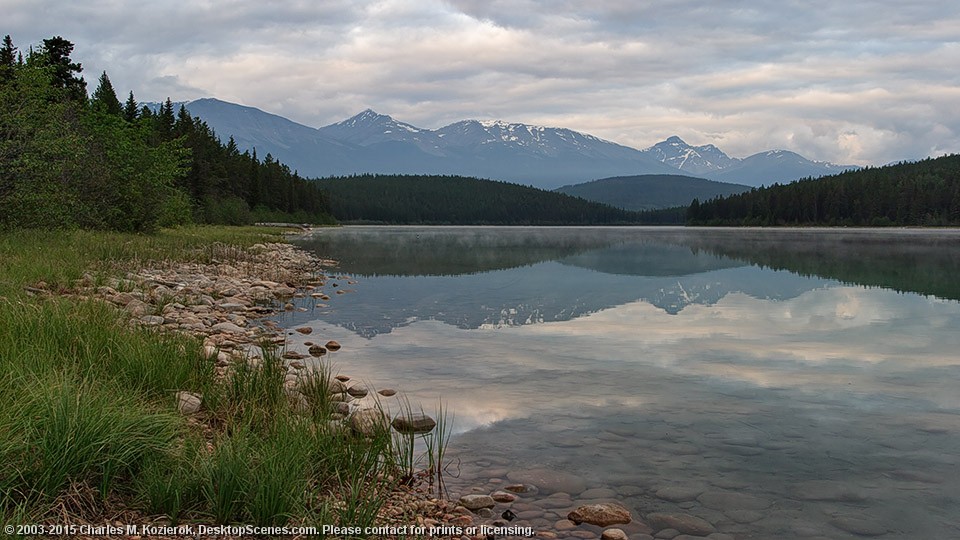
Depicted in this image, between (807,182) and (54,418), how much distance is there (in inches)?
8048

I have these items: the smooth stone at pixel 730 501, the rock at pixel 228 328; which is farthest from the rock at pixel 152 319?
the smooth stone at pixel 730 501

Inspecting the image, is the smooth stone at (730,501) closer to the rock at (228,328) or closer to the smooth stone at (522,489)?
the smooth stone at (522,489)

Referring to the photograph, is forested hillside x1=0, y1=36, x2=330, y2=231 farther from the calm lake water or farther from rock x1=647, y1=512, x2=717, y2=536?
rock x1=647, y1=512, x2=717, y2=536

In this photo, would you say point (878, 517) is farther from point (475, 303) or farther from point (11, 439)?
point (475, 303)

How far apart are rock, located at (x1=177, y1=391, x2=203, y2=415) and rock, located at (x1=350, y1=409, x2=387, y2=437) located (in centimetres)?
187

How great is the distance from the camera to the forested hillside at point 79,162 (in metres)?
23.3

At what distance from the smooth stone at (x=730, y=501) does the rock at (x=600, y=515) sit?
1.01 m

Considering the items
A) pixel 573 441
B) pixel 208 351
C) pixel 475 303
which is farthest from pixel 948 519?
pixel 475 303

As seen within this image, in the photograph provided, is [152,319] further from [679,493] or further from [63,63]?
[63,63]

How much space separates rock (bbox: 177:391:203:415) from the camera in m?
7.65

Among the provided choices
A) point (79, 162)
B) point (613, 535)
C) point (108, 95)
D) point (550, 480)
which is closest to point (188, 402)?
point (550, 480)

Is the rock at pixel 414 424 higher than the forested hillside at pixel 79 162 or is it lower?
lower

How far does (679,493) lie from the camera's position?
7242mm

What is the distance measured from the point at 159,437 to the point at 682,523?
5086 millimetres
